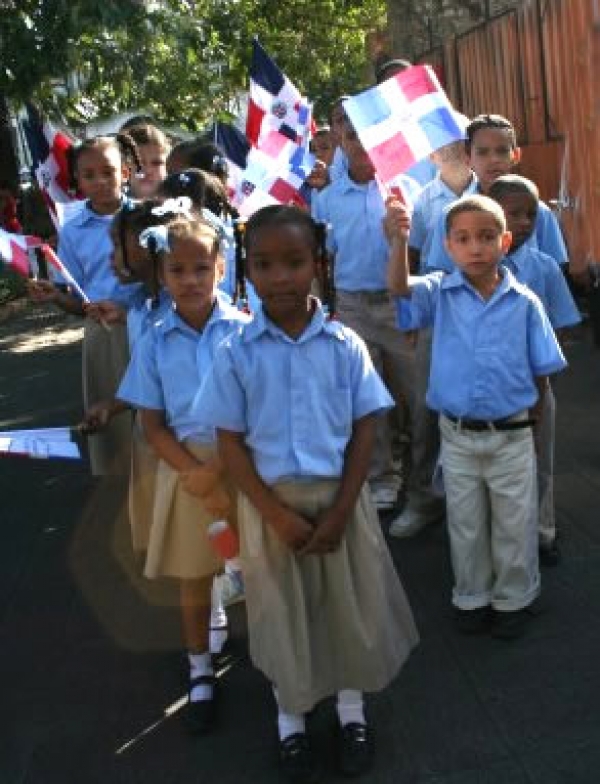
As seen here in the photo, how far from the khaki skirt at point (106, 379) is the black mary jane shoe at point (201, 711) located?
1.45 m

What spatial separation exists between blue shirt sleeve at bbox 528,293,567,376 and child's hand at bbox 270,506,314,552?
1.10 m

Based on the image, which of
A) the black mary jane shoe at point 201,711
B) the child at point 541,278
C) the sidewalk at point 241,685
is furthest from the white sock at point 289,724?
the child at point 541,278

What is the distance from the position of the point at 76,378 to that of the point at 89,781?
625 cm

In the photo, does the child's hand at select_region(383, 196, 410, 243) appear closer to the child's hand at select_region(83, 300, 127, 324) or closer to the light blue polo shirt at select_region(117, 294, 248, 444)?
the light blue polo shirt at select_region(117, 294, 248, 444)

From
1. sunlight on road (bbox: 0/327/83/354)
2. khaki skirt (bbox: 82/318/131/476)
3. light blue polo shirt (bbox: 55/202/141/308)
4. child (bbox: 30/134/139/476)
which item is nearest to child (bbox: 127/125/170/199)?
child (bbox: 30/134/139/476)

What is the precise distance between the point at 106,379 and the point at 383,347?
131 centimetres

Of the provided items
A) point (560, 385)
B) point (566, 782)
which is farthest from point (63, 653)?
point (560, 385)

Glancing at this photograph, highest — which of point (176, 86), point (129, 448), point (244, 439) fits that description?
point (176, 86)

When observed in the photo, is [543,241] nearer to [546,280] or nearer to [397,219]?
[546,280]

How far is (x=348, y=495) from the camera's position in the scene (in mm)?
2840

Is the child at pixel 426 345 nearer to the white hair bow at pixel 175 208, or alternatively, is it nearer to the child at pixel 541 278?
the child at pixel 541 278

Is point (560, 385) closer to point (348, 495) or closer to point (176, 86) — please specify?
point (348, 495)

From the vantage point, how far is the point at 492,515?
361cm

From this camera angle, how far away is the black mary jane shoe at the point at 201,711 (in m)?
3.15
